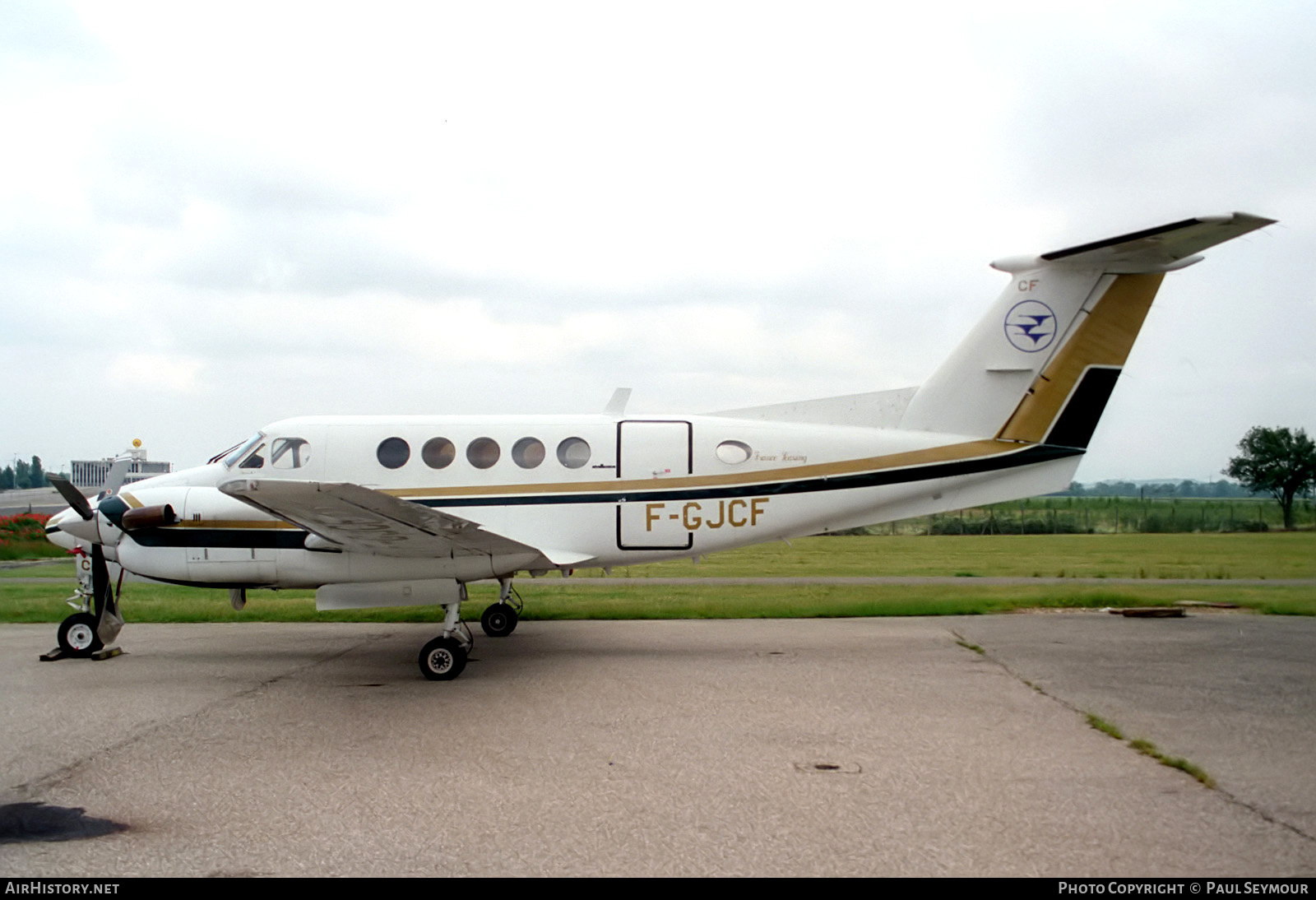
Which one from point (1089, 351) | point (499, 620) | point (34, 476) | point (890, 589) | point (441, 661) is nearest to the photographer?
point (441, 661)

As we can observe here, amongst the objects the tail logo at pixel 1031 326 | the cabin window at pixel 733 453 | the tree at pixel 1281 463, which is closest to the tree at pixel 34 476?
the cabin window at pixel 733 453

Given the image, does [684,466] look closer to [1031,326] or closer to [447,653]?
[447,653]

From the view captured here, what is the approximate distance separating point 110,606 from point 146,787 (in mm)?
6523

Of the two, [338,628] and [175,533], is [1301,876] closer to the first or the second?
[175,533]

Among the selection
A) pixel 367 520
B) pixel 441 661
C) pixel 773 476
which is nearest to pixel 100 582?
pixel 367 520

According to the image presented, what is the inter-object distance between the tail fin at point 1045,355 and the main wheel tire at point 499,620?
20.1 ft

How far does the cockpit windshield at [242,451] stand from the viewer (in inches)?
444

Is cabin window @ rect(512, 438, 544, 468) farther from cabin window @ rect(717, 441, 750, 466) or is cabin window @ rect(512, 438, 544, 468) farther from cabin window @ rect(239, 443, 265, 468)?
cabin window @ rect(239, 443, 265, 468)

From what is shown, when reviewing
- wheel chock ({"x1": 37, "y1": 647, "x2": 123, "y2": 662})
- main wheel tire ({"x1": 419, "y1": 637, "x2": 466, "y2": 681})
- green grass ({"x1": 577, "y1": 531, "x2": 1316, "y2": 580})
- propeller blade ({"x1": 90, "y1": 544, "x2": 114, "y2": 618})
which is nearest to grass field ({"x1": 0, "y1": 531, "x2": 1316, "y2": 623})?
green grass ({"x1": 577, "y1": 531, "x2": 1316, "y2": 580})

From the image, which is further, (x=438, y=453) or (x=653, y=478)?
→ (x=438, y=453)

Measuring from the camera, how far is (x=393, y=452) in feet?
37.0

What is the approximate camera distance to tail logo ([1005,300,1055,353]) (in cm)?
1100

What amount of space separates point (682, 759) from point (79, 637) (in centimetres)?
860

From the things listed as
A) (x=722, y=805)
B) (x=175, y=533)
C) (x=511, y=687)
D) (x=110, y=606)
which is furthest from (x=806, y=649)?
(x=110, y=606)
